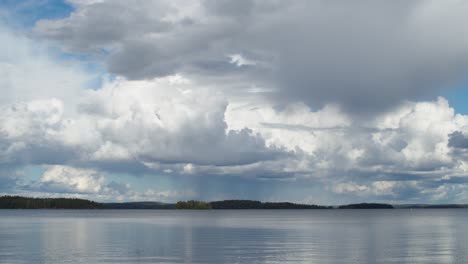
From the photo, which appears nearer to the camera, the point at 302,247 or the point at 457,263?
the point at 457,263

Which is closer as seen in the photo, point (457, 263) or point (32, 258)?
point (457, 263)

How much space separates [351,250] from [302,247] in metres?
6.97

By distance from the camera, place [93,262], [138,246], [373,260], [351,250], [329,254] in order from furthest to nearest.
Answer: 1. [138,246]
2. [351,250]
3. [329,254]
4. [373,260]
5. [93,262]

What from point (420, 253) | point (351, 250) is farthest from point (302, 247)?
point (420, 253)

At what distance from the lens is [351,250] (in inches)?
Result: 2872

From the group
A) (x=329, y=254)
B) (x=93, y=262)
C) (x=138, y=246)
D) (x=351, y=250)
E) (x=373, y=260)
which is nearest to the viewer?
(x=93, y=262)

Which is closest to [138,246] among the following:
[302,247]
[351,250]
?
[302,247]

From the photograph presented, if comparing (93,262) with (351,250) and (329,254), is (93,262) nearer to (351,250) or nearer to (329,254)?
(329,254)

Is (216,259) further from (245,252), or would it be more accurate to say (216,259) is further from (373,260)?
(373,260)

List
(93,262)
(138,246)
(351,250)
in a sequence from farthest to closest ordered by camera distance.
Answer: (138,246)
(351,250)
(93,262)

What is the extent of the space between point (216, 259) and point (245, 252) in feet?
26.4

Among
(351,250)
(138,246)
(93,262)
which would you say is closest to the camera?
(93,262)

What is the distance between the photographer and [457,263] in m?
57.8

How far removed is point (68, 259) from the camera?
2389 inches
